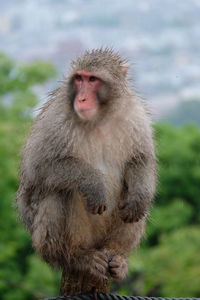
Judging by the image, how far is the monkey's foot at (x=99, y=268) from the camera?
4883mm

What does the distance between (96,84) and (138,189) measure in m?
0.70

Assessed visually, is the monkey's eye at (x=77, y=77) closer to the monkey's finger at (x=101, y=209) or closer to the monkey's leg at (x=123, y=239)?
the monkey's finger at (x=101, y=209)

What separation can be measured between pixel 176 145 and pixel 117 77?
1582 centimetres

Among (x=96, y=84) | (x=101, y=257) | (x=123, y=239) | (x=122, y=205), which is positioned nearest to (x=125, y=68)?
(x=96, y=84)

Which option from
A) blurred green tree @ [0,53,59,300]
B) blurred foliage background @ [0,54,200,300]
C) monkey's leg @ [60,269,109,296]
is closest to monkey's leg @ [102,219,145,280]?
monkey's leg @ [60,269,109,296]

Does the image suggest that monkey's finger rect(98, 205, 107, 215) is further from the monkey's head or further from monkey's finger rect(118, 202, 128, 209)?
the monkey's head

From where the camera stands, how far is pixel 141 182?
16.8ft

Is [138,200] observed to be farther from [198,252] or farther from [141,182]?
[198,252]

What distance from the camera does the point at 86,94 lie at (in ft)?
16.4

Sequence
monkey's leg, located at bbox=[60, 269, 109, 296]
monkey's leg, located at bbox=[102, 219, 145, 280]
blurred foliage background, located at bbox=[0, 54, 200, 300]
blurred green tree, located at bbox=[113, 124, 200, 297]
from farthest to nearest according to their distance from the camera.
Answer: blurred foliage background, located at bbox=[0, 54, 200, 300] < blurred green tree, located at bbox=[113, 124, 200, 297] < monkey's leg, located at bbox=[102, 219, 145, 280] < monkey's leg, located at bbox=[60, 269, 109, 296]

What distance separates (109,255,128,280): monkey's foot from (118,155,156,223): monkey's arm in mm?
244

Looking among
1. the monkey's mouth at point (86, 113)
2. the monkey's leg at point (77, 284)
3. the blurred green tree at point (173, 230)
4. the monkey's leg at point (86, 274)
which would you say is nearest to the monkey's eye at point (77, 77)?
the monkey's mouth at point (86, 113)

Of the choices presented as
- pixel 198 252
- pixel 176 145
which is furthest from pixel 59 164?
pixel 176 145

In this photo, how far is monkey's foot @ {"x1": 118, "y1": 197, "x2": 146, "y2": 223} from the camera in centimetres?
495
